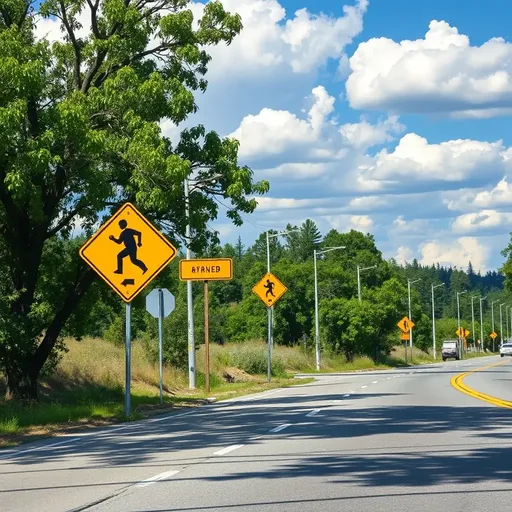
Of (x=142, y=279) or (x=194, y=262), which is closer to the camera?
(x=142, y=279)

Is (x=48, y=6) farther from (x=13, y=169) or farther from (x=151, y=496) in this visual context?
(x=151, y=496)

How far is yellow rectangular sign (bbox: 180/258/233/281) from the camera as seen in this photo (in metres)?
33.8

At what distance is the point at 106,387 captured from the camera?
102 ft

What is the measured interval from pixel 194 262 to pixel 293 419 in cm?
1460

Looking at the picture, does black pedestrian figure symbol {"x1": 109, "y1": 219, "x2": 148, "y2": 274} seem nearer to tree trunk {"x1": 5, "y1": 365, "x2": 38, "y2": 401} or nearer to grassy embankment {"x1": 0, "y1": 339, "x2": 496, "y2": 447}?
grassy embankment {"x1": 0, "y1": 339, "x2": 496, "y2": 447}

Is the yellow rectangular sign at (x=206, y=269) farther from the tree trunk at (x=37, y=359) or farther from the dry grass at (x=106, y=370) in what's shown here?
the tree trunk at (x=37, y=359)

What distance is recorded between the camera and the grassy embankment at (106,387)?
20641 mm

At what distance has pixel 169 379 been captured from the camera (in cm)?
3706

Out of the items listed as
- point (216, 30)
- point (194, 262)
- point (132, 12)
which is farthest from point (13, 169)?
point (194, 262)

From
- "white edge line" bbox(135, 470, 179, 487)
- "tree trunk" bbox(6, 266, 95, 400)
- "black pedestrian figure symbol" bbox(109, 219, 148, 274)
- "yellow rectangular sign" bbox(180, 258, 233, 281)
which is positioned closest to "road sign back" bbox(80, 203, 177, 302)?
"black pedestrian figure symbol" bbox(109, 219, 148, 274)

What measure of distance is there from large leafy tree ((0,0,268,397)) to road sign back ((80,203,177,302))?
1.07 metres

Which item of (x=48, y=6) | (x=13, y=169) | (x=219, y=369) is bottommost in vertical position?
(x=219, y=369)

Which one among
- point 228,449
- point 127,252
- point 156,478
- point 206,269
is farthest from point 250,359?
point 156,478

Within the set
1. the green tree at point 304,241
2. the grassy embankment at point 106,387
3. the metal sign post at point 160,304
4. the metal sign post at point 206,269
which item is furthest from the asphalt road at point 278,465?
the green tree at point 304,241
